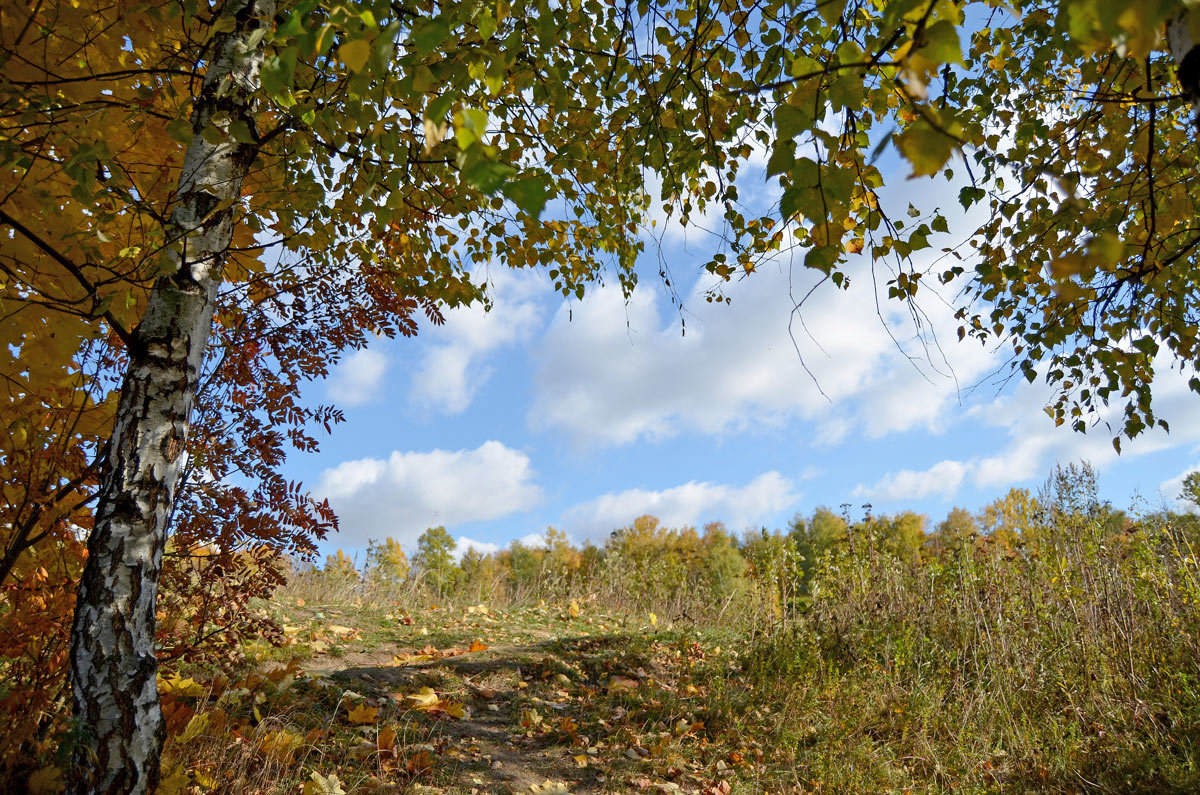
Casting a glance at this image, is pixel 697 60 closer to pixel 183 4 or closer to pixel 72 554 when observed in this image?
pixel 183 4

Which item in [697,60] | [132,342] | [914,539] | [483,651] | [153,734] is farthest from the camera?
[914,539]

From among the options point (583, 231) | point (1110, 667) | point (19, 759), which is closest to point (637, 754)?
point (19, 759)

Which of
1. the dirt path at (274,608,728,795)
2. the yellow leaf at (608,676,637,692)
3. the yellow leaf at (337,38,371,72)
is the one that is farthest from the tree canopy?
the yellow leaf at (608,676,637,692)

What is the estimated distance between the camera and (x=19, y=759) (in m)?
2.46

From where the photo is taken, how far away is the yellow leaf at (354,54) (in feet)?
3.44

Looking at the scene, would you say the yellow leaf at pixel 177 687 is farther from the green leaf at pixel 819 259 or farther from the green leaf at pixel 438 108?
the green leaf at pixel 819 259

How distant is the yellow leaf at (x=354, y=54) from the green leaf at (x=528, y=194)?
33cm

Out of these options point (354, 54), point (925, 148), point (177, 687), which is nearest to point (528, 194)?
point (354, 54)

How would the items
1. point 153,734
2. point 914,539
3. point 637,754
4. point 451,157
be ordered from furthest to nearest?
point 914,539
point 637,754
point 451,157
point 153,734

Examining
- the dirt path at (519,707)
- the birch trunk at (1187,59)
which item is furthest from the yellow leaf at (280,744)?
the birch trunk at (1187,59)

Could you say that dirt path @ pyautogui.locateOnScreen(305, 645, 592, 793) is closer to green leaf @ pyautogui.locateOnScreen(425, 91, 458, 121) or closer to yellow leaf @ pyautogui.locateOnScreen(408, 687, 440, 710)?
yellow leaf @ pyautogui.locateOnScreen(408, 687, 440, 710)

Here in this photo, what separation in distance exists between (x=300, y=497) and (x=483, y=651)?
2936 mm

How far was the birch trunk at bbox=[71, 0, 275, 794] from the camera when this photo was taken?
7.13 feet

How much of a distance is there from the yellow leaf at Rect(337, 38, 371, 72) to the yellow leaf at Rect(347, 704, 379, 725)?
3.54 metres
